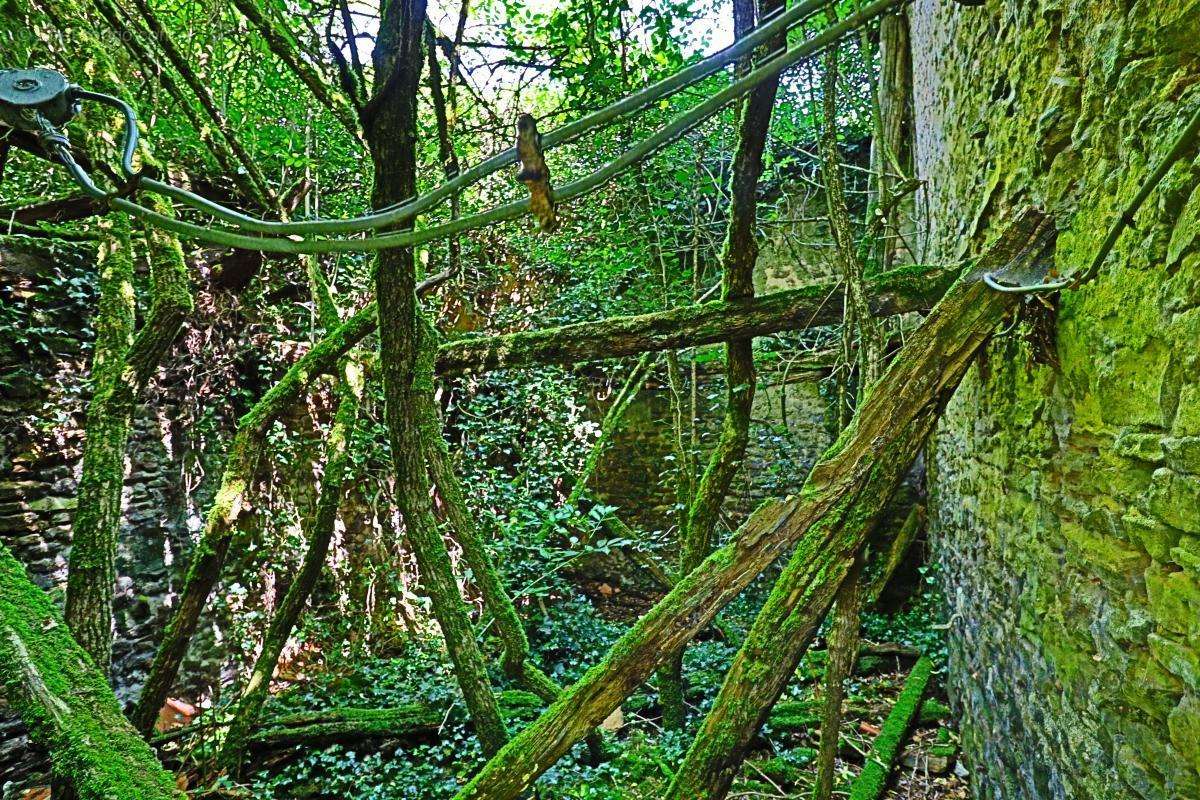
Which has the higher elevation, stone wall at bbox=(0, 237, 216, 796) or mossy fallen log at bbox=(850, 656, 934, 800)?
stone wall at bbox=(0, 237, 216, 796)

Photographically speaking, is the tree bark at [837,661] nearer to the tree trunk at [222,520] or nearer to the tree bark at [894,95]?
the tree trunk at [222,520]

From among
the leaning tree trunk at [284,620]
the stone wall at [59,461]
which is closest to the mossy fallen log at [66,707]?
the leaning tree trunk at [284,620]

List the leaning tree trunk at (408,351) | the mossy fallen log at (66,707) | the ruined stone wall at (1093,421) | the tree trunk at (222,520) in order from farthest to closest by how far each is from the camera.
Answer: the tree trunk at (222,520) → the leaning tree trunk at (408,351) → the mossy fallen log at (66,707) → the ruined stone wall at (1093,421)

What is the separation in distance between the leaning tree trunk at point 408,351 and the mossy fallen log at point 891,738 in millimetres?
1681

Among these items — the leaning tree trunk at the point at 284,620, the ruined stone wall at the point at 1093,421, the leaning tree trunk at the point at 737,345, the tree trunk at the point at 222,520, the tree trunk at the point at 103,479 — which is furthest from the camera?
the leaning tree trunk at the point at 284,620

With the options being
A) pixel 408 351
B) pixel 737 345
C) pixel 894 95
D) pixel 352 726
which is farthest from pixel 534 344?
pixel 894 95

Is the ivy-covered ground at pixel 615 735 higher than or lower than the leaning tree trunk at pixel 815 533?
lower

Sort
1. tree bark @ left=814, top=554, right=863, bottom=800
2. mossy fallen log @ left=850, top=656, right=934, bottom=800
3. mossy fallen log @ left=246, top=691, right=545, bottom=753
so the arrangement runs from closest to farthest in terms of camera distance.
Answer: tree bark @ left=814, top=554, right=863, bottom=800, mossy fallen log @ left=850, top=656, right=934, bottom=800, mossy fallen log @ left=246, top=691, right=545, bottom=753

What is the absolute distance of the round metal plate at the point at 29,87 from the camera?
109 centimetres

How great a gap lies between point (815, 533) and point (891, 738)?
2293 mm

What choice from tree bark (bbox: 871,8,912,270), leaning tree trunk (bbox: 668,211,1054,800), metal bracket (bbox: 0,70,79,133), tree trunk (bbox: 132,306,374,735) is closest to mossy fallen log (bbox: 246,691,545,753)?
tree trunk (bbox: 132,306,374,735)

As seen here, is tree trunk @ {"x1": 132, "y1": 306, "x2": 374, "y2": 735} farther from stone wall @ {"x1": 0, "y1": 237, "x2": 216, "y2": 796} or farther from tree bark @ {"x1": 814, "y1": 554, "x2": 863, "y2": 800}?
tree bark @ {"x1": 814, "y1": 554, "x2": 863, "y2": 800}

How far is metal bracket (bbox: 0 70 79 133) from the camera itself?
42.9 inches

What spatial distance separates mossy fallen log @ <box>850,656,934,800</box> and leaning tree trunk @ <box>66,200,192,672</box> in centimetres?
347
